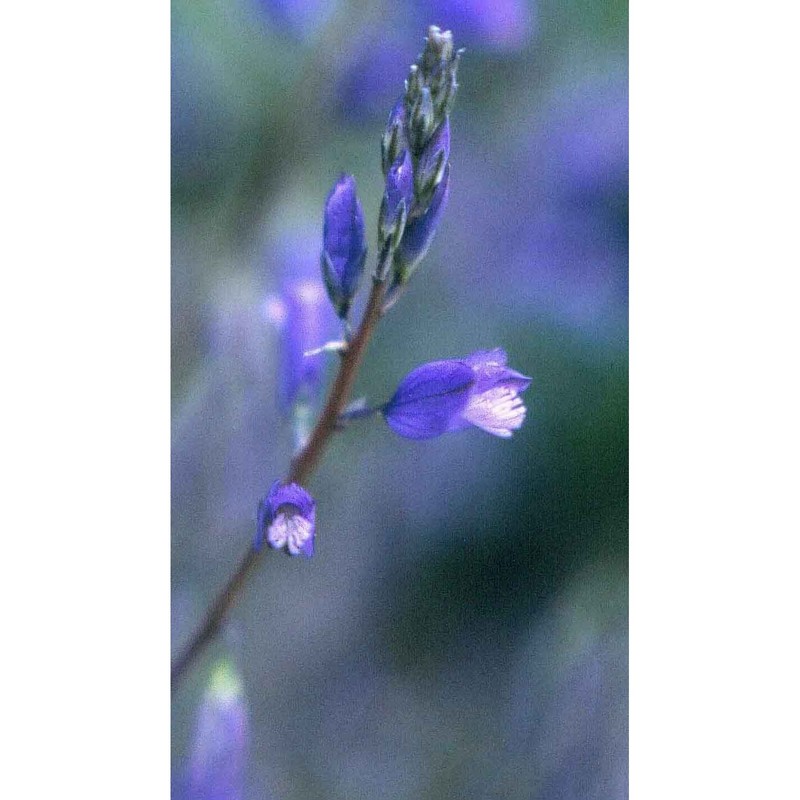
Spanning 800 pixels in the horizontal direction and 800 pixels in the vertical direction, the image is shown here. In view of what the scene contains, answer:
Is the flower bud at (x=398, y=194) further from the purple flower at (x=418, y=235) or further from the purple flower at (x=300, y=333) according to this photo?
the purple flower at (x=300, y=333)

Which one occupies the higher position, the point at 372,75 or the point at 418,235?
the point at 372,75

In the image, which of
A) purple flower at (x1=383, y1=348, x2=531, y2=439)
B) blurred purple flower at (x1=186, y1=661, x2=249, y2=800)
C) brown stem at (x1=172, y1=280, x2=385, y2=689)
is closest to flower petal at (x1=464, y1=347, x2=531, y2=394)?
purple flower at (x1=383, y1=348, x2=531, y2=439)

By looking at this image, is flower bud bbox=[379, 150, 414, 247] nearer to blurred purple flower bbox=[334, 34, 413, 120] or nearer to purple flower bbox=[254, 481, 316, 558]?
blurred purple flower bbox=[334, 34, 413, 120]

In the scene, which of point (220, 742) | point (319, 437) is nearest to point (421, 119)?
point (319, 437)

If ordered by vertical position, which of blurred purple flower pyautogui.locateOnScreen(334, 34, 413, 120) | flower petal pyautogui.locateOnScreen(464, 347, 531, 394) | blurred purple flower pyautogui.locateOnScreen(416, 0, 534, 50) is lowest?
flower petal pyautogui.locateOnScreen(464, 347, 531, 394)

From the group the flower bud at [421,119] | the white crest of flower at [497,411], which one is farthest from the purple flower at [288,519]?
the flower bud at [421,119]

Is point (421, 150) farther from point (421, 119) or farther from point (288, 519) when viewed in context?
point (288, 519)
